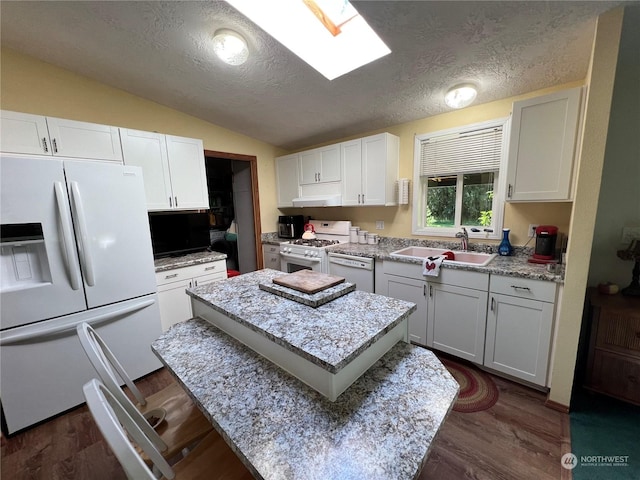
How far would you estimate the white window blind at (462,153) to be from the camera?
2.29m

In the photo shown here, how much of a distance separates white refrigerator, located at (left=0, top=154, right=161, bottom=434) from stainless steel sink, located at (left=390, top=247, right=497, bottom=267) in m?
2.26

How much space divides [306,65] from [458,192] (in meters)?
1.87

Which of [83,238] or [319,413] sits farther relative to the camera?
[83,238]

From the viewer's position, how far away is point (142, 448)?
27.9 inches

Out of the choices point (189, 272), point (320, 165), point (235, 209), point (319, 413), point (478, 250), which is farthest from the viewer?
point (235, 209)

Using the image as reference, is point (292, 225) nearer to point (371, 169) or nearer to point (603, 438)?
point (371, 169)

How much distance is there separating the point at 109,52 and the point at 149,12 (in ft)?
2.21

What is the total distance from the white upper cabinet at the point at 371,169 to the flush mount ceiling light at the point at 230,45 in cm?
149

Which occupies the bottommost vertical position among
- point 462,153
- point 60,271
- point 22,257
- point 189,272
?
point 189,272

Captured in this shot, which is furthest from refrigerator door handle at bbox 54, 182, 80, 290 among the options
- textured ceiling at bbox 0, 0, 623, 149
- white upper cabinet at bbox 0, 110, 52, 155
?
textured ceiling at bbox 0, 0, 623, 149

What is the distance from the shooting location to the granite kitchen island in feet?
2.25

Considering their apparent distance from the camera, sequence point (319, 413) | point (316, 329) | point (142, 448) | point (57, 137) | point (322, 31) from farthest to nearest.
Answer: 1. point (57, 137)
2. point (322, 31)
3. point (316, 329)
4. point (319, 413)
5. point (142, 448)

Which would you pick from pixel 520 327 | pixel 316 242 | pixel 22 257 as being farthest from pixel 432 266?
pixel 22 257

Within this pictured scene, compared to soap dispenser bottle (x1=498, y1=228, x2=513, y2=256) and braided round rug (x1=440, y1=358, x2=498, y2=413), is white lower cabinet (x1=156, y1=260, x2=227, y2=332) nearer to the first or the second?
braided round rug (x1=440, y1=358, x2=498, y2=413)
